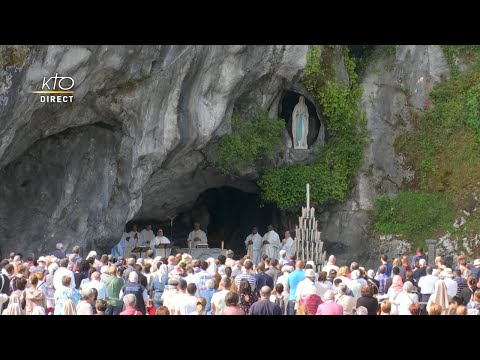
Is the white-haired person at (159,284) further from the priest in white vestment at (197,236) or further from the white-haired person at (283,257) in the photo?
the priest in white vestment at (197,236)

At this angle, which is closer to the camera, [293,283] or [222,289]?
[222,289]

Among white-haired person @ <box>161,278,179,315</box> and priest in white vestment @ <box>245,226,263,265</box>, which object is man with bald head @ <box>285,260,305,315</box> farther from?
priest in white vestment @ <box>245,226,263,265</box>

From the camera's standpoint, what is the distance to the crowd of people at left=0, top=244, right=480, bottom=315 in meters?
17.2

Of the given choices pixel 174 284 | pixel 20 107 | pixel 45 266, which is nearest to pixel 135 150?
pixel 20 107

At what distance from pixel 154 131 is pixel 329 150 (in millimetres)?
5705

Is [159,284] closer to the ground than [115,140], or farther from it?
closer to the ground

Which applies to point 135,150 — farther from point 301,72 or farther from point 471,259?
point 471,259

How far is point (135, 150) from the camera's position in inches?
1214

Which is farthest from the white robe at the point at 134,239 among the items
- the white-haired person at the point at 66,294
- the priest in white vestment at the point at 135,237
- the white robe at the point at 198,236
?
the white-haired person at the point at 66,294

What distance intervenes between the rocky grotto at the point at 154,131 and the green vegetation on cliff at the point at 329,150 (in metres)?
0.30

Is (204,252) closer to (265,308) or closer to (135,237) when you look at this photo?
(135,237)

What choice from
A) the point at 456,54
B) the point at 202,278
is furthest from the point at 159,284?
the point at 456,54

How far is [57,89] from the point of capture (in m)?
27.8

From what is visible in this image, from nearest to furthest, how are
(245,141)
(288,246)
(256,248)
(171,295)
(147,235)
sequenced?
(171,295)
(288,246)
(245,141)
(256,248)
(147,235)
